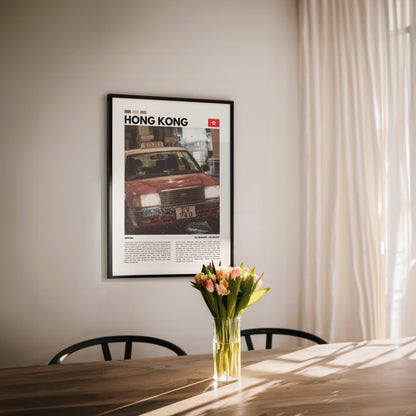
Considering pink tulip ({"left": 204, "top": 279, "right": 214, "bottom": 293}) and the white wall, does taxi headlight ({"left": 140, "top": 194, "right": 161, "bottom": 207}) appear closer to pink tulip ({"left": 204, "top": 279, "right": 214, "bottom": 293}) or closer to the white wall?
Answer: the white wall

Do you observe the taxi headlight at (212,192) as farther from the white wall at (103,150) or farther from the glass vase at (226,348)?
the glass vase at (226,348)

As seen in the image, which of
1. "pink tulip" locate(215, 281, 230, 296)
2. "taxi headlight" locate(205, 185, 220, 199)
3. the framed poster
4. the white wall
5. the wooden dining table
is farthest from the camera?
"taxi headlight" locate(205, 185, 220, 199)

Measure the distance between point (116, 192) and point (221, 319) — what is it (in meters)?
1.24

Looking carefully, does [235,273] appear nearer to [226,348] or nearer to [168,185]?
[226,348]

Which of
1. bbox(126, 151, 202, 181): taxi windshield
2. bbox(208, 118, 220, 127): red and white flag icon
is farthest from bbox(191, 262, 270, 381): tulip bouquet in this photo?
bbox(208, 118, 220, 127): red and white flag icon

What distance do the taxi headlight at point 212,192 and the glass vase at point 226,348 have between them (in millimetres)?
1193

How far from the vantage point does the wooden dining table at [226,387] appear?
141 cm

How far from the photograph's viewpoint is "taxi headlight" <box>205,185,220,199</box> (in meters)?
A: 2.73

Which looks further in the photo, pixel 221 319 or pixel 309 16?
pixel 309 16

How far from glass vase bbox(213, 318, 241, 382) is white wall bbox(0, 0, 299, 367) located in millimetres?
1065

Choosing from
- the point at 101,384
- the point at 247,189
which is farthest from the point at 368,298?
the point at 101,384

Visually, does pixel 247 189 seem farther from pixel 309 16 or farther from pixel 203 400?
pixel 203 400

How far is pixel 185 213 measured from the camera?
8.85 ft

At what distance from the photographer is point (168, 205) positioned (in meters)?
2.68
